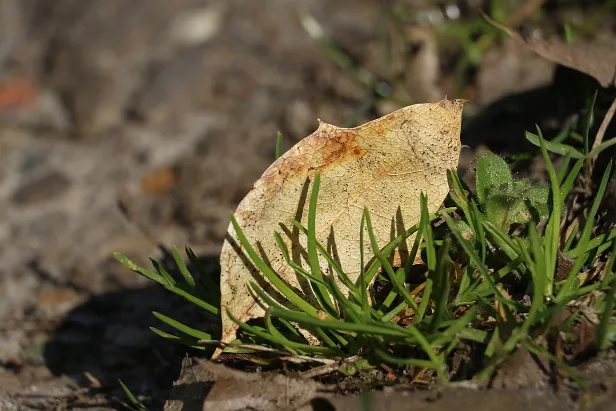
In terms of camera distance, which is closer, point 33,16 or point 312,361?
point 312,361

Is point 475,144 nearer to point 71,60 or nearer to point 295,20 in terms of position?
point 295,20

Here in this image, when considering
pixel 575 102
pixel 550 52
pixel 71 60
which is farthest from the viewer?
pixel 71 60

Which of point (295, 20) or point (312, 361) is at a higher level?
point (295, 20)

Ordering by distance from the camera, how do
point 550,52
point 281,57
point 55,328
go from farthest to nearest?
point 281,57, point 55,328, point 550,52

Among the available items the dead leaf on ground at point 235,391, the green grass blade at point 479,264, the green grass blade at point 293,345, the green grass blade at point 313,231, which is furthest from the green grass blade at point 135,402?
the green grass blade at point 479,264

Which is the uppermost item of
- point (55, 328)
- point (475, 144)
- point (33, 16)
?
point (33, 16)

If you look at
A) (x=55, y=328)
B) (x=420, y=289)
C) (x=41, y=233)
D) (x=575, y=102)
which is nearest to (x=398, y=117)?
(x=420, y=289)

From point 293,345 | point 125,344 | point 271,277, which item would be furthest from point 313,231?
point 125,344

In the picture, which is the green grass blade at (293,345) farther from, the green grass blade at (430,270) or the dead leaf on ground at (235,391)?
the green grass blade at (430,270)
